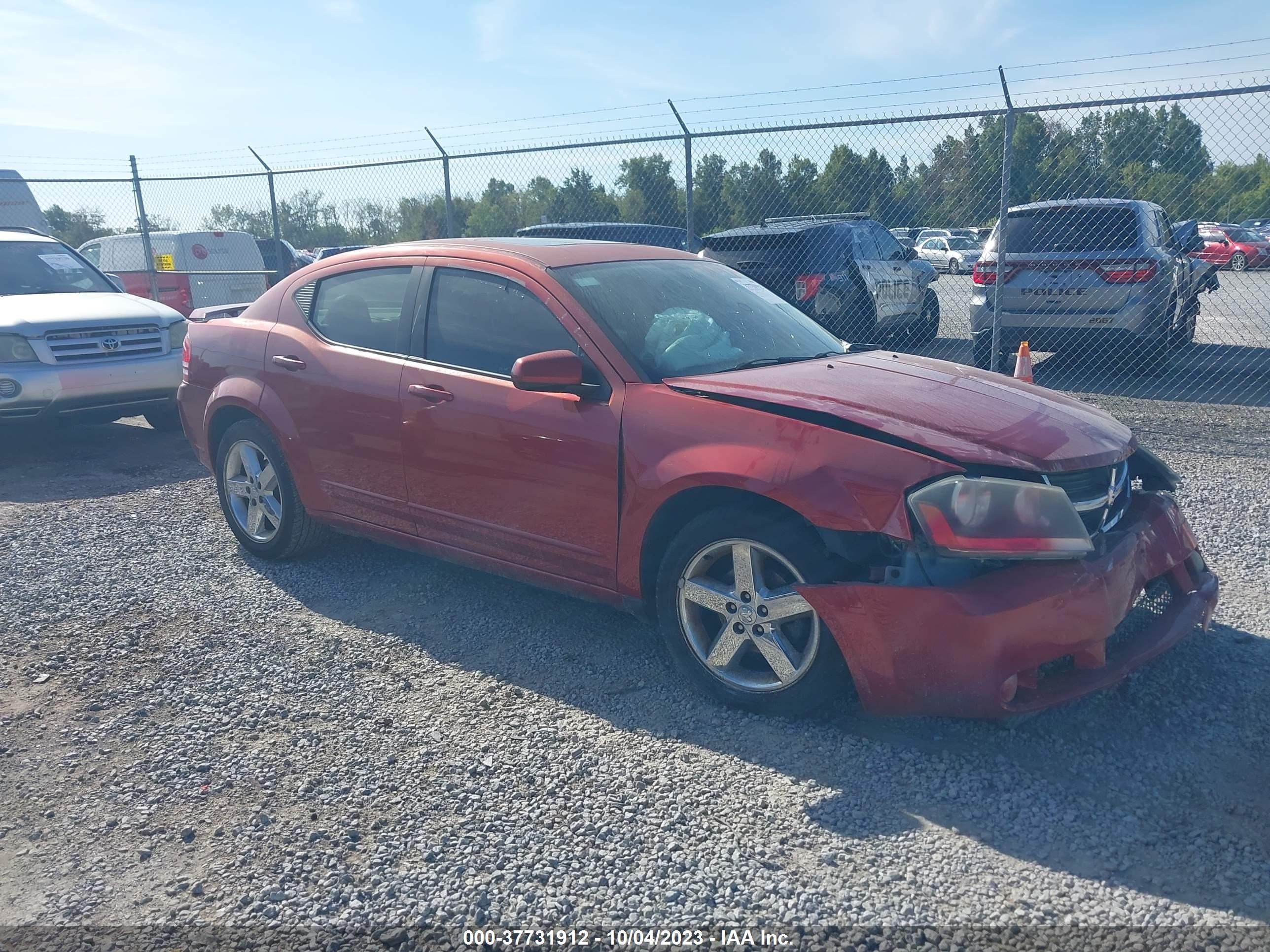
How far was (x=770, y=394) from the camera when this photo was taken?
347 cm

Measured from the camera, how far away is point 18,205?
13.5m

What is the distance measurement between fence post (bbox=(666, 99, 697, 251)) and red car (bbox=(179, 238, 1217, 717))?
4.80 meters

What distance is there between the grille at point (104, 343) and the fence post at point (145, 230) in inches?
239

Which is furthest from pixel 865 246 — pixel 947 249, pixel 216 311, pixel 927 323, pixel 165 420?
pixel 947 249

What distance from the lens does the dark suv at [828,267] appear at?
10.1 meters

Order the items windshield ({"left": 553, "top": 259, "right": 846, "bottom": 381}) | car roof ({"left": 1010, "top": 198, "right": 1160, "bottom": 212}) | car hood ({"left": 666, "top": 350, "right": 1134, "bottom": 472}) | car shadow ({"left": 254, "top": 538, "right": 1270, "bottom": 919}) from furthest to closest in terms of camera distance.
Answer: car roof ({"left": 1010, "top": 198, "right": 1160, "bottom": 212}) < windshield ({"left": 553, "top": 259, "right": 846, "bottom": 381}) < car hood ({"left": 666, "top": 350, "right": 1134, "bottom": 472}) < car shadow ({"left": 254, "top": 538, "right": 1270, "bottom": 919})

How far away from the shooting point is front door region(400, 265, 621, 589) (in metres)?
3.77

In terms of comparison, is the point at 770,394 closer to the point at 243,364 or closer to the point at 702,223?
the point at 243,364

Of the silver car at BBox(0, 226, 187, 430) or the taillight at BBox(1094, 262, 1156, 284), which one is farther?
the taillight at BBox(1094, 262, 1156, 284)

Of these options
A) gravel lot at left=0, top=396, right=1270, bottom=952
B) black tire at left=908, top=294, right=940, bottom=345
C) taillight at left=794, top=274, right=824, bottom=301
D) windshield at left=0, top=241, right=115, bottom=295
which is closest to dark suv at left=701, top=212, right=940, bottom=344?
taillight at left=794, top=274, right=824, bottom=301

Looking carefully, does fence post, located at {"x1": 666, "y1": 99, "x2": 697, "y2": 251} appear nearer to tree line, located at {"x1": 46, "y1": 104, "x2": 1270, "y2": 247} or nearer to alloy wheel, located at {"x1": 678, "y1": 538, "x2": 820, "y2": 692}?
tree line, located at {"x1": 46, "y1": 104, "x2": 1270, "y2": 247}

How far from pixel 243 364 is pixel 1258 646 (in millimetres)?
4783

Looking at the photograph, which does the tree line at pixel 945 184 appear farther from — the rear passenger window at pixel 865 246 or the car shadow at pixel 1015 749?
the car shadow at pixel 1015 749

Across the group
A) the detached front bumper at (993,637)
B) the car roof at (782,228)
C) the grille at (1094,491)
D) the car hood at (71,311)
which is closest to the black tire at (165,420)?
the car hood at (71,311)
